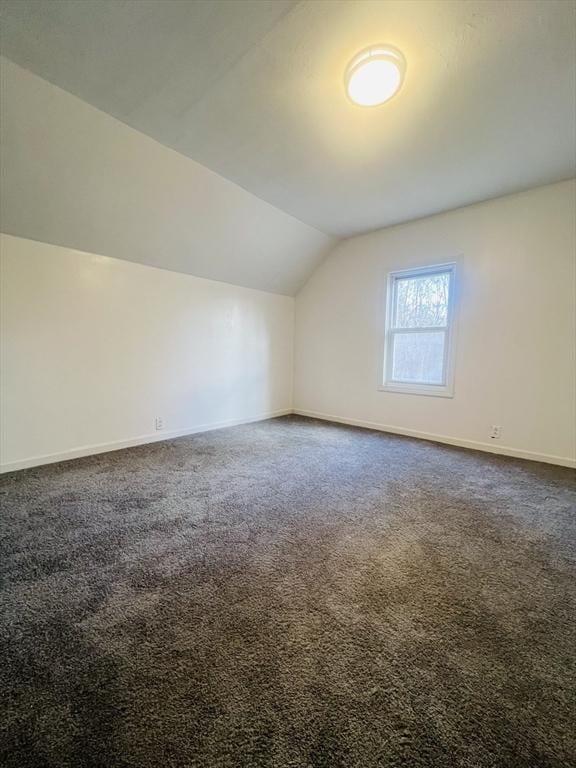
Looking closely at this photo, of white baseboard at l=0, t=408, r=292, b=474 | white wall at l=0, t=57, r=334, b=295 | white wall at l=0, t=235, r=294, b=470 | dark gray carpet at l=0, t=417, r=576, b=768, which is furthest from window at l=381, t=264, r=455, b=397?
white baseboard at l=0, t=408, r=292, b=474

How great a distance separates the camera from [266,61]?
1.67 metres

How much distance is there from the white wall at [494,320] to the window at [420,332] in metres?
0.10

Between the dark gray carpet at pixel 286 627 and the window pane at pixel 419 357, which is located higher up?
the window pane at pixel 419 357

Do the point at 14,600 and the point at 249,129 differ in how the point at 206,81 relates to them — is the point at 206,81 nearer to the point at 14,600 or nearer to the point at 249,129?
the point at 249,129

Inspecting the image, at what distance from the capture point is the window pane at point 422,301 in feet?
11.8

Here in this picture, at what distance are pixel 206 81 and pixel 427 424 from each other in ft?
12.1

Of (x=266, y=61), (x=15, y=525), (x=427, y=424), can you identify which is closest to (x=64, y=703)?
(x=15, y=525)

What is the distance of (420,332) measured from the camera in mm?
3768

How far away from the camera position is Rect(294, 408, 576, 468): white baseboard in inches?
116

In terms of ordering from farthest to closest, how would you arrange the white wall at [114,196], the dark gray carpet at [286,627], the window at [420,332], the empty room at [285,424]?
the window at [420,332] < the white wall at [114,196] < the empty room at [285,424] < the dark gray carpet at [286,627]

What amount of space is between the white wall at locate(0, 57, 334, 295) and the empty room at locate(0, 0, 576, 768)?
0.02 m

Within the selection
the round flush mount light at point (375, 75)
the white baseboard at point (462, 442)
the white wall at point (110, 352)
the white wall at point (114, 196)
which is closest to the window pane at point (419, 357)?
the white baseboard at point (462, 442)

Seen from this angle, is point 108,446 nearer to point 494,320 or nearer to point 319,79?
point 319,79

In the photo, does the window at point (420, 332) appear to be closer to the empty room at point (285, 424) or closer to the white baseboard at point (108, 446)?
the empty room at point (285, 424)
